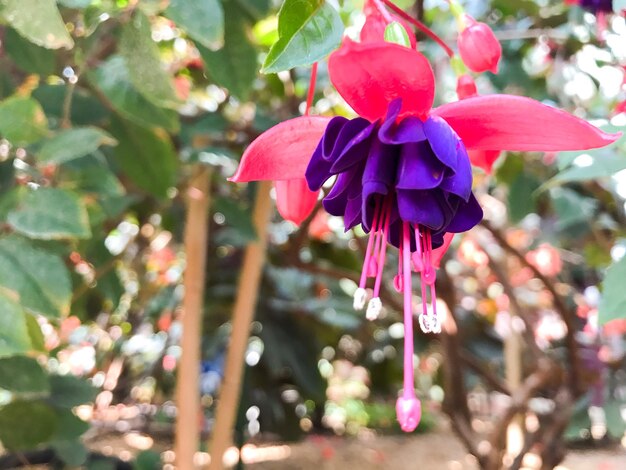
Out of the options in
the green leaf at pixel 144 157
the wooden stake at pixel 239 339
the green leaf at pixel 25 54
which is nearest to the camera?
the green leaf at pixel 25 54

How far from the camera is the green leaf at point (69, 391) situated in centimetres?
67

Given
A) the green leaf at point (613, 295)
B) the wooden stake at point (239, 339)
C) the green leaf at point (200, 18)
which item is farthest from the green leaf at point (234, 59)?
the green leaf at point (613, 295)

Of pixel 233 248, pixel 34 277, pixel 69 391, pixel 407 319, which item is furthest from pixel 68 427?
pixel 233 248

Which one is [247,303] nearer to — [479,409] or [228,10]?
[228,10]

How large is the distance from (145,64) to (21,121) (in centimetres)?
11

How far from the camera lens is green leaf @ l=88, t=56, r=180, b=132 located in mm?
531

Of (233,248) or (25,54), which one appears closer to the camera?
(25,54)

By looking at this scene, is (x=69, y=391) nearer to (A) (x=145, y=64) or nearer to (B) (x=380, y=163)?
(A) (x=145, y=64)

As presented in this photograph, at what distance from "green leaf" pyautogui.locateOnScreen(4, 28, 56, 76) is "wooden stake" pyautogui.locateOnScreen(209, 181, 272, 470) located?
0.31 m

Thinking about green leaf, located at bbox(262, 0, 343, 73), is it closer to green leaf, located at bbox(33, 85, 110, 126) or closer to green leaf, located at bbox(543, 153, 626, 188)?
green leaf, located at bbox(543, 153, 626, 188)

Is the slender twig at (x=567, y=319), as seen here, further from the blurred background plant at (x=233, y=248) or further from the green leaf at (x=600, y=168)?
the green leaf at (x=600, y=168)

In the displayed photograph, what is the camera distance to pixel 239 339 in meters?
0.82

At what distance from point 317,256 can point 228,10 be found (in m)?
0.88

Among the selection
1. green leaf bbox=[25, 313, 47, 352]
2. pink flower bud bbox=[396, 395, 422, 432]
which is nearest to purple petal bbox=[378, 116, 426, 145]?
pink flower bud bbox=[396, 395, 422, 432]
